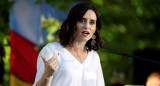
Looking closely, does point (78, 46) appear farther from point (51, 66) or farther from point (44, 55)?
point (51, 66)

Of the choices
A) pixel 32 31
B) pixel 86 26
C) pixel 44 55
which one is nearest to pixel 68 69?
pixel 44 55

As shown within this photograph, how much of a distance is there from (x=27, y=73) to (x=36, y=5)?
3.48 feet

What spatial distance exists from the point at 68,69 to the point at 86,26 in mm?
428

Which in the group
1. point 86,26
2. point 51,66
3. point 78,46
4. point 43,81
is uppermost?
point 86,26

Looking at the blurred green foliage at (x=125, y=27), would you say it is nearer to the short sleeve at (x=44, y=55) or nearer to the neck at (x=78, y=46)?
the neck at (x=78, y=46)

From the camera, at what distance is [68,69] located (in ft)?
10.4

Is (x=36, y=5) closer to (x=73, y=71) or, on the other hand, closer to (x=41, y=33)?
(x=41, y=33)

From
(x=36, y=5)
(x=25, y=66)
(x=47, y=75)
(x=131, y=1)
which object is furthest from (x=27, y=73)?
(x=47, y=75)

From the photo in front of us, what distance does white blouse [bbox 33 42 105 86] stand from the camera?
315 centimetres

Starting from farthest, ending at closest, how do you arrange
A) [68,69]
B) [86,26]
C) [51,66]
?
[86,26], [68,69], [51,66]

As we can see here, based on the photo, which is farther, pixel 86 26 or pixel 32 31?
pixel 32 31

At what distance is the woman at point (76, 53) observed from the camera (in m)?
3.16

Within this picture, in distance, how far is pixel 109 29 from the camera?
6.74m

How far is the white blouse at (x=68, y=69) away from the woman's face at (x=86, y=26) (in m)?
0.18
